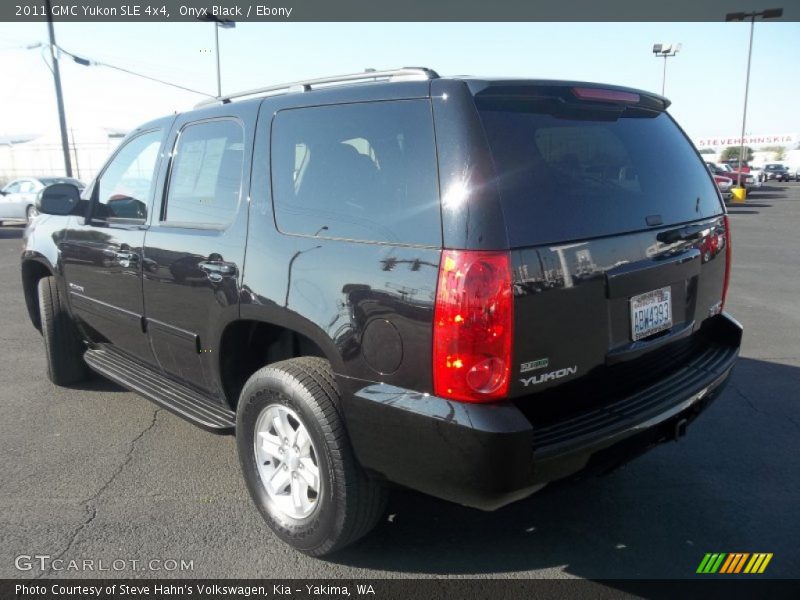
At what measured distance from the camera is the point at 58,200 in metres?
4.20

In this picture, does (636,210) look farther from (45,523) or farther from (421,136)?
(45,523)

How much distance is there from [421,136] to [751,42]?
1400 inches

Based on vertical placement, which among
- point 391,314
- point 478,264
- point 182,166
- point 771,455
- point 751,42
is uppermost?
point 751,42

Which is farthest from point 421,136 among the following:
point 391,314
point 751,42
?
point 751,42

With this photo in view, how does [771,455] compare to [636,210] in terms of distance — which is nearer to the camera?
[636,210]

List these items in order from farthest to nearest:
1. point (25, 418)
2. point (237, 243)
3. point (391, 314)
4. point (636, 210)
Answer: point (25, 418) → point (237, 243) → point (636, 210) → point (391, 314)

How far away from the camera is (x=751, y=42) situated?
3119 cm

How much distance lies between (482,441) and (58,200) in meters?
3.46

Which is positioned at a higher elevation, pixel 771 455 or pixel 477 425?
pixel 477 425

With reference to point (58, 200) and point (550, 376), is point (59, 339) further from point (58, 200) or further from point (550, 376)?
point (550, 376)

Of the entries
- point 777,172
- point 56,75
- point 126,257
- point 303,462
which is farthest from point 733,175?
point 303,462

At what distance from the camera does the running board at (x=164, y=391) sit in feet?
10.7

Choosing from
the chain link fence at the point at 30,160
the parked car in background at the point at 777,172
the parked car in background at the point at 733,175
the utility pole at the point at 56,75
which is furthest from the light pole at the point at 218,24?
the parked car in background at the point at 777,172

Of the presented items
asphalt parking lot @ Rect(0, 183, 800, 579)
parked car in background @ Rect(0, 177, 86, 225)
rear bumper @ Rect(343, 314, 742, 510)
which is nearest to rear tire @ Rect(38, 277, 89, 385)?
asphalt parking lot @ Rect(0, 183, 800, 579)
